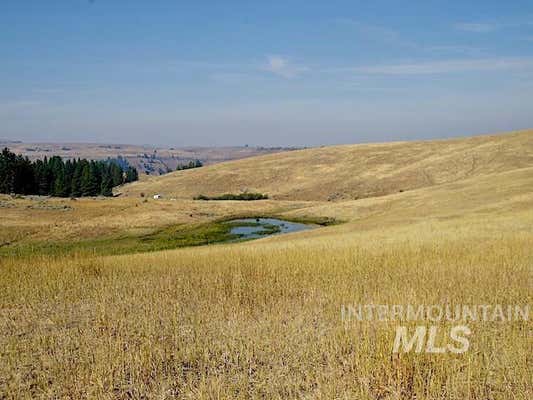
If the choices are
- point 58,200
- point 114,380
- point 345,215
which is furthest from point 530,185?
point 58,200

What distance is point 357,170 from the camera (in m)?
125

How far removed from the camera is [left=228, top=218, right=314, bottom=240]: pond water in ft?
186

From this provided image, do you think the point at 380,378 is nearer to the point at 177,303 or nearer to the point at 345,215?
the point at 177,303

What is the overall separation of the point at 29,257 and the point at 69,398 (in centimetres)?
1119

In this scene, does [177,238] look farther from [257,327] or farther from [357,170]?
[357,170]

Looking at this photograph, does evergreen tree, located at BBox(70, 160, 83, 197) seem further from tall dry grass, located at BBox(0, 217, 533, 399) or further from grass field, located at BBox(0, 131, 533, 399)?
tall dry grass, located at BBox(0, 217, 533, 399)

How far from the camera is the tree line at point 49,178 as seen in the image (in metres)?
112

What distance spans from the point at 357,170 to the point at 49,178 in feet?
276

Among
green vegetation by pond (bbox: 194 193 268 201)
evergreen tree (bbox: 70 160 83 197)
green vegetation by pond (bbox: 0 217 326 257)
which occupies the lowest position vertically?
green vegetation by pond (bbox: 0 217 326 257)

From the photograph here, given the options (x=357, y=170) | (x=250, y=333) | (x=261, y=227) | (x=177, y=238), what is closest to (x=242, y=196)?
(x=357, y=170)

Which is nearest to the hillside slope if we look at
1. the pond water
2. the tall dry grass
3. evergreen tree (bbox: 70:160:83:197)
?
evergreen tree (bbox: 70:160:83:197)

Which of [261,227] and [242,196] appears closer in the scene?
[261,227]

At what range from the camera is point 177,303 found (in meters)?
9.16

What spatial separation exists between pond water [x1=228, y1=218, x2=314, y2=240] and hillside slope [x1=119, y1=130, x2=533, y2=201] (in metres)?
38.1
